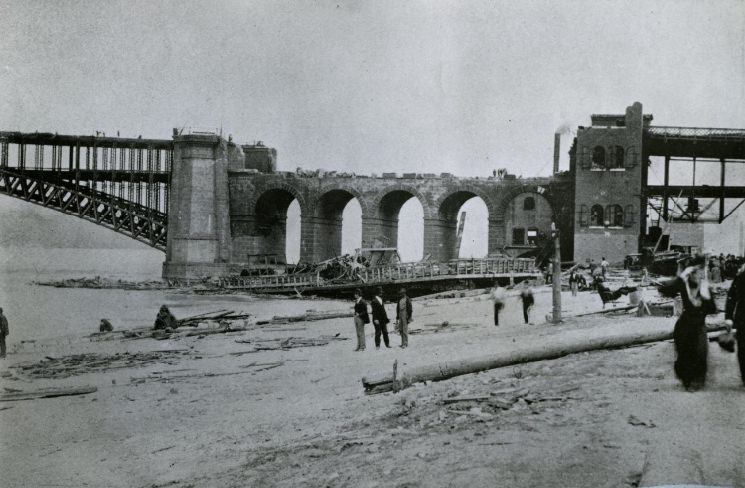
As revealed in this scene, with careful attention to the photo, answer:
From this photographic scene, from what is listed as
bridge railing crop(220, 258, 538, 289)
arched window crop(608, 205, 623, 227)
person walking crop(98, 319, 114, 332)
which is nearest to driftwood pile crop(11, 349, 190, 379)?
person walking crop(98, 319, 114, 332)

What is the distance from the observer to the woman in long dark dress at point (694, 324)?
6.43 metres

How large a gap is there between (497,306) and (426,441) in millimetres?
9295

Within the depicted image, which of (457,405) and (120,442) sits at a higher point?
(457,405)

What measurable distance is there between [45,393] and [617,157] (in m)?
33.0

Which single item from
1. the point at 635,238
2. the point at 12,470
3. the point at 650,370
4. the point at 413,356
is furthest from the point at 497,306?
the point at 635,238

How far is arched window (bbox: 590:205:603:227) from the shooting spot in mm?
36188

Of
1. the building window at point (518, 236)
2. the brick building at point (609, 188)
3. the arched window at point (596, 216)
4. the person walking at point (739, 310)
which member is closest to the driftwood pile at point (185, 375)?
the person walking at point (739, 310)

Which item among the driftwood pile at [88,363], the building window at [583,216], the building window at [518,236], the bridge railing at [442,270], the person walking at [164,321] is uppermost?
the building window at [583,216]

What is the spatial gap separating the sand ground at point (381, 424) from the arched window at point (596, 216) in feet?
83.6

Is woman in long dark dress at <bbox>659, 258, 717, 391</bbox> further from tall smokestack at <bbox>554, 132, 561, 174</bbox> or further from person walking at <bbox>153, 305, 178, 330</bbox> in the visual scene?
tall smokestack at <bbox>554, 132, 561, 174</bbox>

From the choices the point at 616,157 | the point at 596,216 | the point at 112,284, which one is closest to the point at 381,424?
the point at 596,216

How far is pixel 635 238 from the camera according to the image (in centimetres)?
3541

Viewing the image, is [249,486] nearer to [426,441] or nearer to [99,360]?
[426,441]

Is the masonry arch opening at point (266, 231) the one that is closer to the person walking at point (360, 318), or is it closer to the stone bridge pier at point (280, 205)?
the stone bridge pier at point (280, 205)
